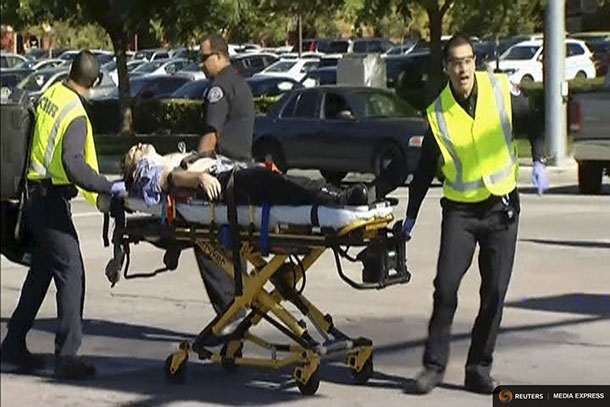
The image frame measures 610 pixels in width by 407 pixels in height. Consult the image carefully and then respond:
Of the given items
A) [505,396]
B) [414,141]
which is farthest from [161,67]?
[505,396]

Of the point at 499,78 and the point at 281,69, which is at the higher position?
the point at 499,78

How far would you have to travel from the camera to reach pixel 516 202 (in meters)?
8.28

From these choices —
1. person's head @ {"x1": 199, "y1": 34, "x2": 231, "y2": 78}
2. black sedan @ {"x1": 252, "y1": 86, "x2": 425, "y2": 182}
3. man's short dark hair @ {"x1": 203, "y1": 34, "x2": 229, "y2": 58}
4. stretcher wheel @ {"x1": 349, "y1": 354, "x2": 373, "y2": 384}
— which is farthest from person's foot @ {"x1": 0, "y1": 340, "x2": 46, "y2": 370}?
black sedan @ {"x1": 252, "y1": 86, "x2": 425, "y2": 182}

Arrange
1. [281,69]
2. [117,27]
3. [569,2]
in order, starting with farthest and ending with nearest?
[281,69], [569,2], [117,27]

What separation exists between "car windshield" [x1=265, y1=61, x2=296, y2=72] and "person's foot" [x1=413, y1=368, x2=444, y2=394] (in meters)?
39.0

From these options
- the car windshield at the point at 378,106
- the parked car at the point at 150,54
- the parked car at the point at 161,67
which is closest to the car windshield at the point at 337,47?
the parked car at the point at 150,54

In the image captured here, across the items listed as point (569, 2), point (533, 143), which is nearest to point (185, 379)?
point (533, 143)

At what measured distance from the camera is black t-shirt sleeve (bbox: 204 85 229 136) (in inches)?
364

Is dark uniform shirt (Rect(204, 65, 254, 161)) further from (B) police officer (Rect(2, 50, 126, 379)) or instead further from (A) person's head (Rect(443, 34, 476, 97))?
(A) person's head (Rect(443, 34, 476, 97))

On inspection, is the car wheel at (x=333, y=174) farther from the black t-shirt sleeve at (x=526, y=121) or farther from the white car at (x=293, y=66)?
the white car at (x=293, y=66)

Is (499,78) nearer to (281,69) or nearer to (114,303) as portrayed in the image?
(114,303)

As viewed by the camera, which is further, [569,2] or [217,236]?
[569,2]

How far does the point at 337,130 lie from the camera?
22922mm

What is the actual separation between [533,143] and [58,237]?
2758 millimetres
